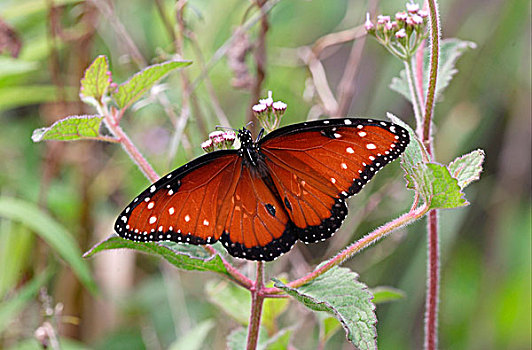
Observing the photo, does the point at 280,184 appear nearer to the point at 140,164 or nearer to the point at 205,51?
the point at 140,164

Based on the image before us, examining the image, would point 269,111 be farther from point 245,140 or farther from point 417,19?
point 417,19

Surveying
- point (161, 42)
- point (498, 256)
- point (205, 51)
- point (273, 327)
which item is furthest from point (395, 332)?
point (161, 42)

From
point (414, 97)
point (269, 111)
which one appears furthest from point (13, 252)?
point (414, 97)

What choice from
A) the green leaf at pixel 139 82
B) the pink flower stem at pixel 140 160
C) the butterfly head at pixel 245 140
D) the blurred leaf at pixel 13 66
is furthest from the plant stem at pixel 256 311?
the blurred leaf at pixel 13 66

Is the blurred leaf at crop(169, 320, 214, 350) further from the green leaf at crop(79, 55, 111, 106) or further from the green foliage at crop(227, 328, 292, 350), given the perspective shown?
the green leaf at crop(79, 55, 111, 106)

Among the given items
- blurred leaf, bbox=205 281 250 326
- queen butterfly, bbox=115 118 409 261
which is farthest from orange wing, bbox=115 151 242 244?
blurred leaf, bbox=205 281 250 326
